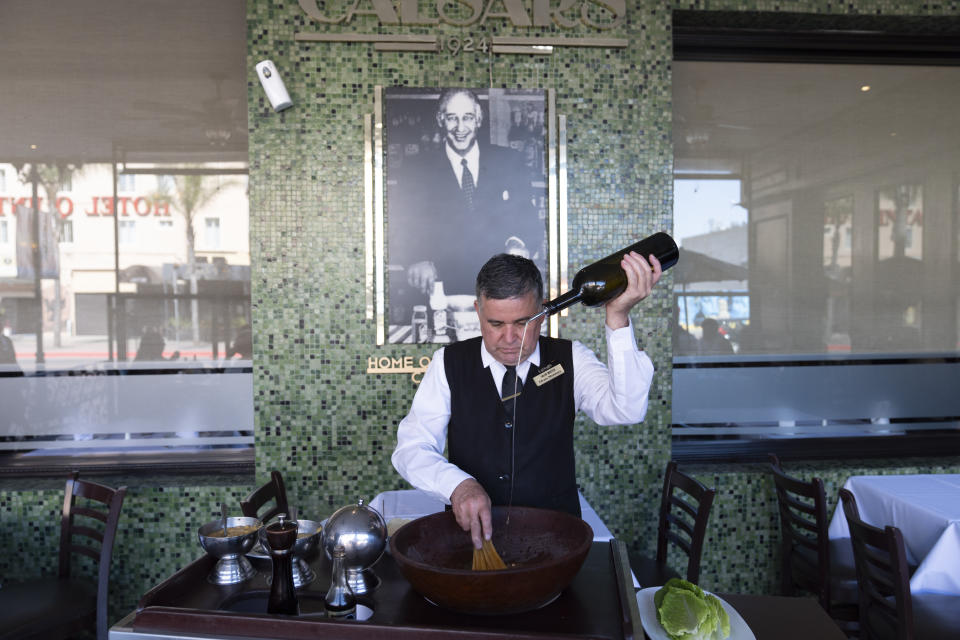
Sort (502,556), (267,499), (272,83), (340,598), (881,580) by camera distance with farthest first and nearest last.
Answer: (272,83) → (267,499) → (881,580) → (502,556) → (340,598)

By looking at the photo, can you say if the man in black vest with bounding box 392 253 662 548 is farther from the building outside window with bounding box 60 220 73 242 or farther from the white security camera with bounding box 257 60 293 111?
the building outside window with bounding box 60 220 73 242

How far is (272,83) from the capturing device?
11.0 ft

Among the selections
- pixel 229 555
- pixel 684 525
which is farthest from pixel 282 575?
pixel 684 525

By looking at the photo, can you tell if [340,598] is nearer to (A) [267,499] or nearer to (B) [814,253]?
(A) [267,499]

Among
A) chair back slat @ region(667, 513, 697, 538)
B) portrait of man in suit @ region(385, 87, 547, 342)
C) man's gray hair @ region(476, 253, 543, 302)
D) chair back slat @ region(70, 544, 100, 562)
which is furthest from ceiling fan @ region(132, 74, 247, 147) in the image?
chair back slat @ region(667, 513, 697, 538)

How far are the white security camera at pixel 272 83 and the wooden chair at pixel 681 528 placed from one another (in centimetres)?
266

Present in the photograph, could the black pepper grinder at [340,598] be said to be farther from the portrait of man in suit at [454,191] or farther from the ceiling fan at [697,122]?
the ceiling fan at [697,122]

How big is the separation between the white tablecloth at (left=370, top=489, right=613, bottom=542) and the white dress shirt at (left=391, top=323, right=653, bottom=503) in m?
0.58

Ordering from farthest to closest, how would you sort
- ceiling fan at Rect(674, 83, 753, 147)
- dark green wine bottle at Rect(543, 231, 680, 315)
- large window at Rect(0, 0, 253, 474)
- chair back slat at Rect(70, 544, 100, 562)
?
ceiling fan at Rect(674, 83, 753, 147) → large window at Rect(0, 0, 253, 474) → chair back slat at Rect(70, 544, 100, 562) → dark green wine bottle at Rect(543, 231, 680, 315)

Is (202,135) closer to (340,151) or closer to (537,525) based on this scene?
(340,151)

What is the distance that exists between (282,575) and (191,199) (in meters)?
3.02

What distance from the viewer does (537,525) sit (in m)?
1.68

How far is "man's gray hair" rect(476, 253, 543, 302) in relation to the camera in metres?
2.09

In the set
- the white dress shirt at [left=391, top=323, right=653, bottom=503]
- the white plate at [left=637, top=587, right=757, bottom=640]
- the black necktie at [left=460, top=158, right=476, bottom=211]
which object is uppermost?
the black necktie at [left=460, top=158, right=476, bottom=211]
